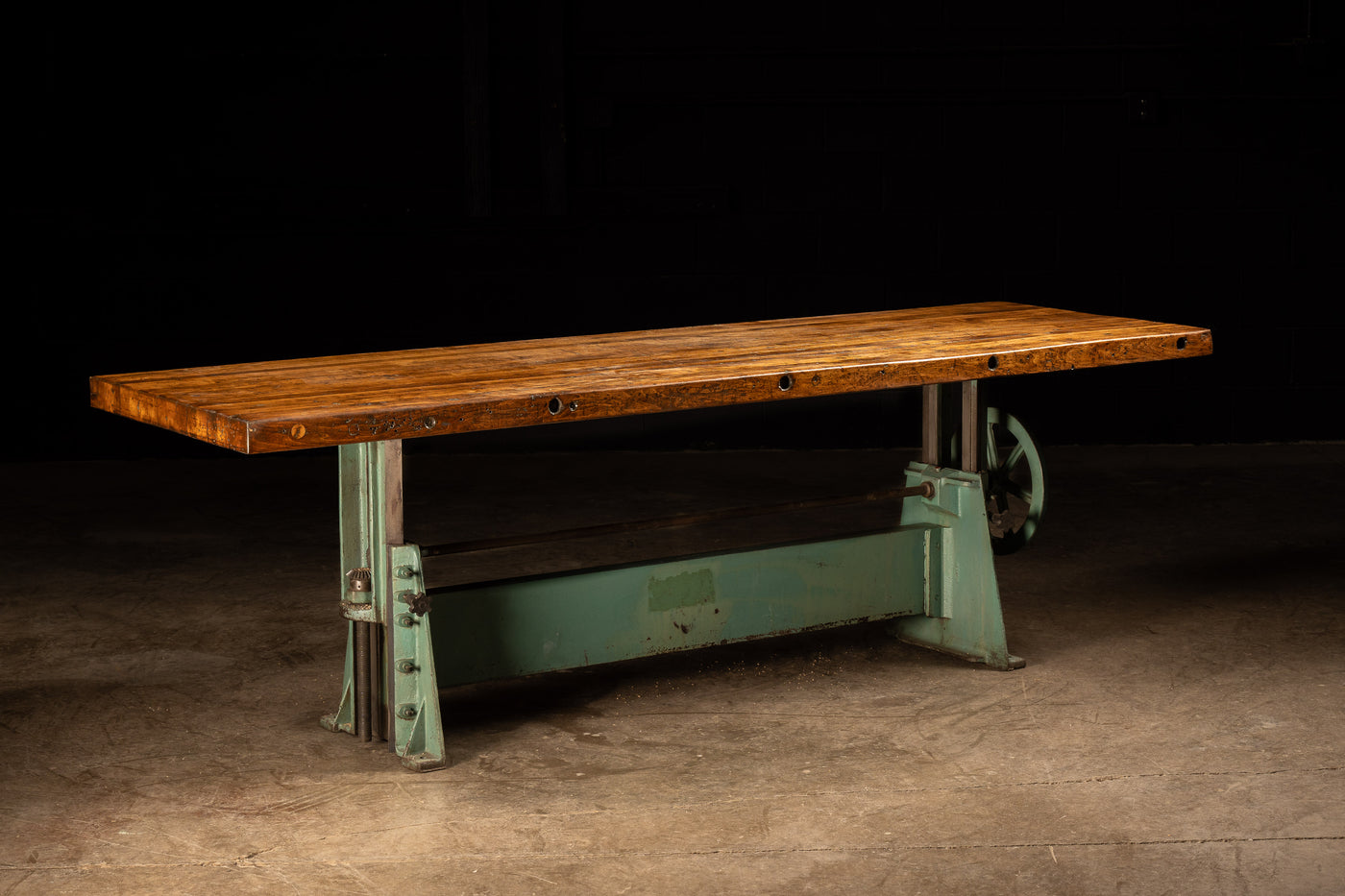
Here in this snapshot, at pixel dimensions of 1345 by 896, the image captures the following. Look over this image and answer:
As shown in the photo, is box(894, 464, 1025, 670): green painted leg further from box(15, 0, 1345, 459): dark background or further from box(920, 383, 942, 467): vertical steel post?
box(15, 0, 1345, 459): dark background

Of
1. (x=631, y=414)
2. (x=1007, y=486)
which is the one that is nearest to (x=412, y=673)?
(x=631, y=414)

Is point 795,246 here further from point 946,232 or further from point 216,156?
point 216,156

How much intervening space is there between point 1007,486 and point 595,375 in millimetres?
1513

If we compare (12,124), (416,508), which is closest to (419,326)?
(416,508)

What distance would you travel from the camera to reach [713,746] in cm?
387

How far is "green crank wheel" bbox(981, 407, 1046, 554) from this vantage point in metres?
4.60

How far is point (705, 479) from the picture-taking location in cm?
689

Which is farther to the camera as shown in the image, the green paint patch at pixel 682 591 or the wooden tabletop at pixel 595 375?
the green paint patch at pixel 682 591

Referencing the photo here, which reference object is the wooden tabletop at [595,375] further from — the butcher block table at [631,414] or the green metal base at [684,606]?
the green metal base at [684,606]

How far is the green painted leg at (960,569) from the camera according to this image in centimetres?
439

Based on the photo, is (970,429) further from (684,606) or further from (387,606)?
(387,606)

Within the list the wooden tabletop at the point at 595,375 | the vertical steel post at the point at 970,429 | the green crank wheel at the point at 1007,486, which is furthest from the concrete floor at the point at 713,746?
the wooden tabletop at the point at 595,375

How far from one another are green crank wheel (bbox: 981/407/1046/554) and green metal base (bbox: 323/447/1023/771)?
0.21 m

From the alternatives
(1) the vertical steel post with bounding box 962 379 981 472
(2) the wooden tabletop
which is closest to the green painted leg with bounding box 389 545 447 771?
(2) the wooden tabletop
